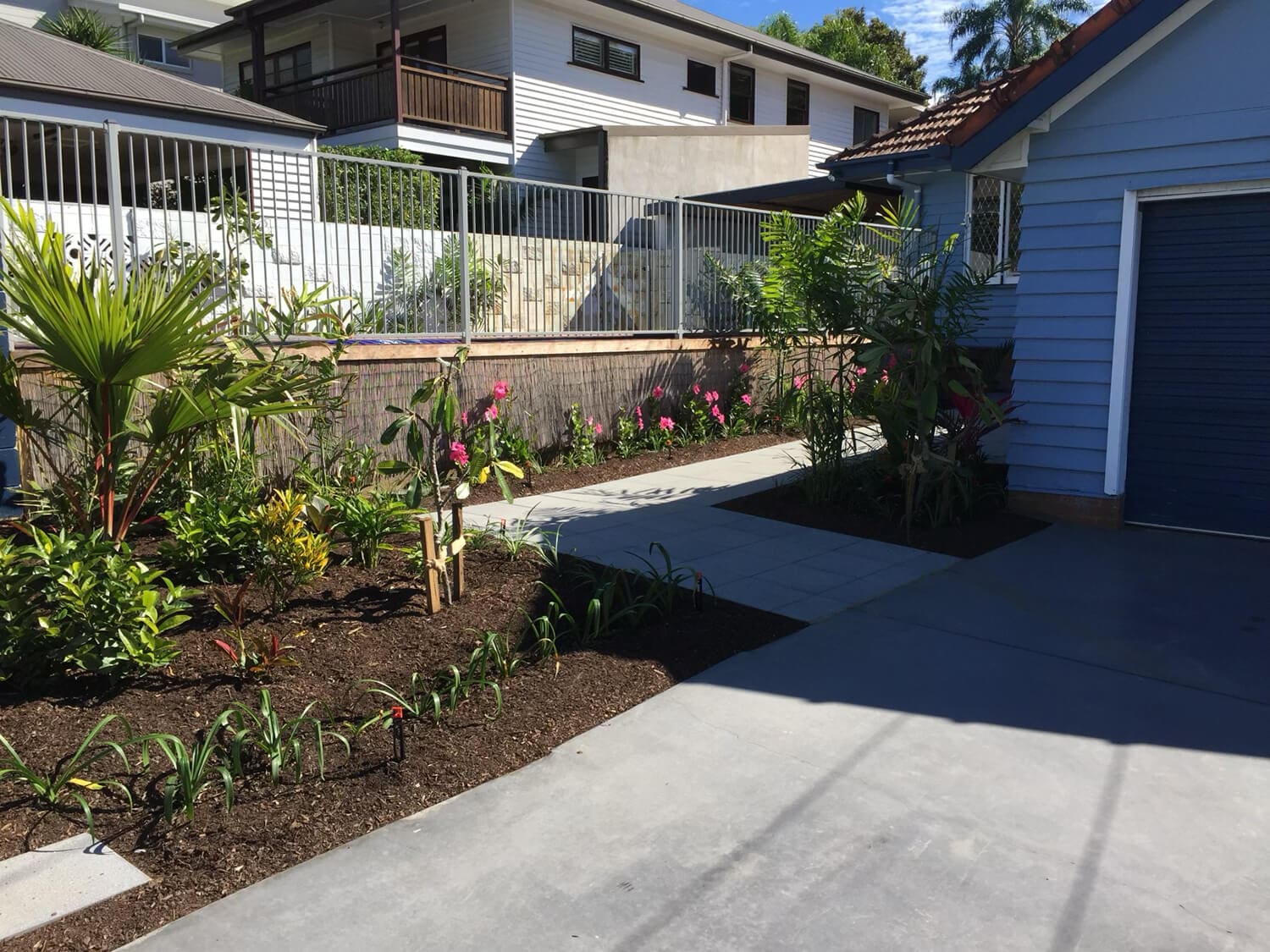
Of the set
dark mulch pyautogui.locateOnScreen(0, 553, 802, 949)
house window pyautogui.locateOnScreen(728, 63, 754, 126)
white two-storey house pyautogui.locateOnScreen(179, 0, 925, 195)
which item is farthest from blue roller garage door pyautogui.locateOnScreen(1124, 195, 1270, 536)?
house window pyautogui.locateOnScreen(728, 63, 754, 126)

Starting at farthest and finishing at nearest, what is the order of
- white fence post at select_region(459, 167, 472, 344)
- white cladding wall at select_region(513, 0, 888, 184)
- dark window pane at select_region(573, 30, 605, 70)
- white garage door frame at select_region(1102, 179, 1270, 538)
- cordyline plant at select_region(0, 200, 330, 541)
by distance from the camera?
dark window pane at select_region(573, 30, 605, 70)
white cladding wall at select_region(513, 0, 888, 184)
white fence post at select_region(459, 167, 472, 344)
white garage door frame at select_region(1102, 179, 1270, 538)
cordyline plant at select_region(0, 200, 330, 541)

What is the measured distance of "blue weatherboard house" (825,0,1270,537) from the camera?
6816 mm

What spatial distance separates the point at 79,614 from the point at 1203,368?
6976 mm

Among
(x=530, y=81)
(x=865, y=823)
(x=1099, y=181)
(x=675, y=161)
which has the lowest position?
(x=865, y=823)

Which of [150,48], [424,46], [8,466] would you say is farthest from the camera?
[150,48]

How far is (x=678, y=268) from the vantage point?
435 inches

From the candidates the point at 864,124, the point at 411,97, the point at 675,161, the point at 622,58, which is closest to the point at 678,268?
the point at 675,161

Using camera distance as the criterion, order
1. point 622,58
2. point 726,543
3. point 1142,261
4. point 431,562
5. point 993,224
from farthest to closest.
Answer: point 622,58 < point 993,224 < point 1142,261 < point 726,543 < point 431,562

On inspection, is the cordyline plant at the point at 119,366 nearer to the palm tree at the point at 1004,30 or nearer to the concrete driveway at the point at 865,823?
the concrete driveway at the point at 865,823

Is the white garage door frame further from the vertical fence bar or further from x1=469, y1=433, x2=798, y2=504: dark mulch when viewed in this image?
the vertical fence bar

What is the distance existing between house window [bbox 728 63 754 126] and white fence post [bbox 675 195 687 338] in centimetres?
1687

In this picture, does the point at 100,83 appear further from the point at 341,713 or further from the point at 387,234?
Result: the point at 341,713

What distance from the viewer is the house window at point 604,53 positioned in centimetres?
2272

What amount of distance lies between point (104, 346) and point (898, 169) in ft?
24.5
